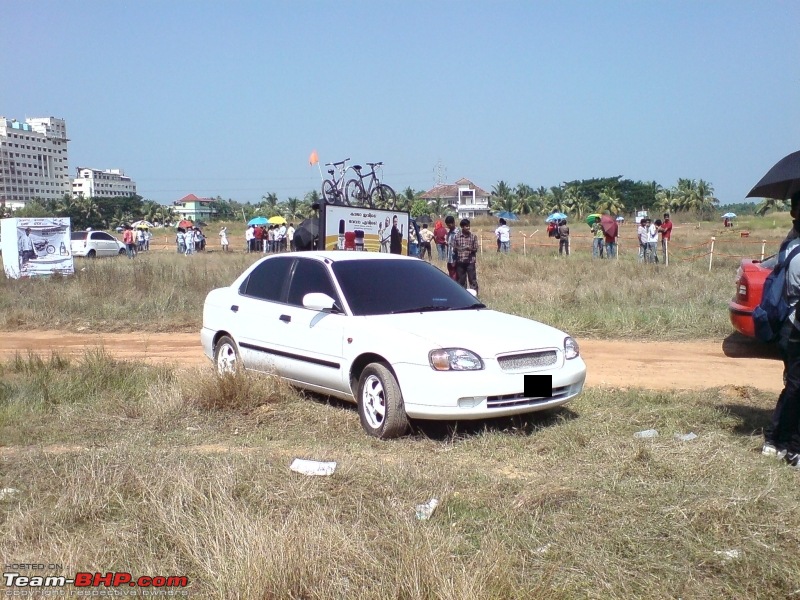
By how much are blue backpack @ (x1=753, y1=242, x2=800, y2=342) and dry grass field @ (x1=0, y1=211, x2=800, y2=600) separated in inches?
33.2

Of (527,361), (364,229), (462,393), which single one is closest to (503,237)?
(364,229)

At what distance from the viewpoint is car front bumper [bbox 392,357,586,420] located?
616 centimetres

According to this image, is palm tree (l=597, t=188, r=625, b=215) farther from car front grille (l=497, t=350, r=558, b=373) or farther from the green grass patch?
the green grass patch

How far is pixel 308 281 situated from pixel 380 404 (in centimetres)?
174

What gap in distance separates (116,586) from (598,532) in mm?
2350

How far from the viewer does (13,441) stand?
6398 mm

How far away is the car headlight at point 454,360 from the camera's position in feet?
20.4

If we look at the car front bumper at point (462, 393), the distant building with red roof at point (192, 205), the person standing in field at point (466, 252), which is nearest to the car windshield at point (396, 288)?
the car front bumper at point (462, 393)

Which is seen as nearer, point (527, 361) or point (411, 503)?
point (411, 503)

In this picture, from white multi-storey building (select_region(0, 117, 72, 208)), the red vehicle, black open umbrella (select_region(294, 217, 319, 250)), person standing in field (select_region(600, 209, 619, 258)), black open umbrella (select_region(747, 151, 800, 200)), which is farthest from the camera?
white multi-storey building (select_region(0, 117, 72, 208))

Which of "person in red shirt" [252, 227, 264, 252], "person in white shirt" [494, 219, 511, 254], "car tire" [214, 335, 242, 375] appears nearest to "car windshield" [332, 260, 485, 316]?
"car tire" [214, 335, 242, 375]

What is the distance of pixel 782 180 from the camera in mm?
6051

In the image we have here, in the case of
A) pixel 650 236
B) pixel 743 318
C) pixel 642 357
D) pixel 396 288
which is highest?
pixel 396 288

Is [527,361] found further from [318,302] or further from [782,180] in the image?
[782,180]
